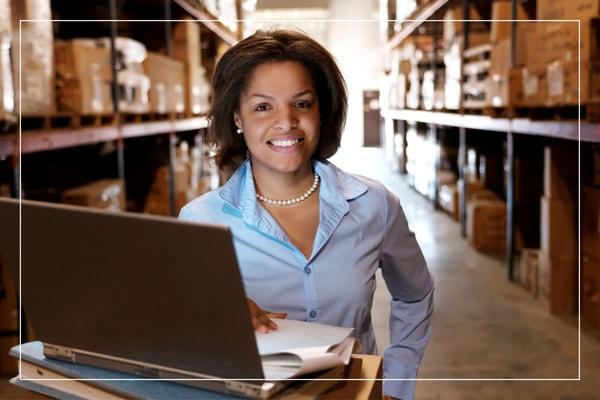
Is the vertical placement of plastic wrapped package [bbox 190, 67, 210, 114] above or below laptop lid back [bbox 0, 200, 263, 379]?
above

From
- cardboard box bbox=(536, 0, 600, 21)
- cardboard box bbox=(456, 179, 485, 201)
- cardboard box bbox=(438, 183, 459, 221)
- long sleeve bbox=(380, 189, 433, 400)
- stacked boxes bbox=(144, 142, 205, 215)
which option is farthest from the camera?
cardboard box bbox=(438, 183, 459, 221)

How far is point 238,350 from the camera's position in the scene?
714 mm

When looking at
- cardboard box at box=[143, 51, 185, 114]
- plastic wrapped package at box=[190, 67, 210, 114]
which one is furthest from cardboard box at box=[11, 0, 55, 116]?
plastic wrapped package at box=[190, 67, 210, 114]

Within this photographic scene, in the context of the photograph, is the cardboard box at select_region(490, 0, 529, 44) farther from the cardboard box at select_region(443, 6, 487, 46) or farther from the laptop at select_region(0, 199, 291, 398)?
the laptop at select_region(0, 199, 291, 398)

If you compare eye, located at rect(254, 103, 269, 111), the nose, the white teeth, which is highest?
eye, located at rect(254, 103, 269, 111)

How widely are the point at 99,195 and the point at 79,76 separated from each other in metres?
0.70

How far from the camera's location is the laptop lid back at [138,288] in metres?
0.67

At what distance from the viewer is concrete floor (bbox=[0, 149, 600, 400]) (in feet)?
9.68

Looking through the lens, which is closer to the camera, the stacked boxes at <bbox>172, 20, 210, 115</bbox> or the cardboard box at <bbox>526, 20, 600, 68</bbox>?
the cardboard box at <bbox>526, 20, 600, 68</bbox>

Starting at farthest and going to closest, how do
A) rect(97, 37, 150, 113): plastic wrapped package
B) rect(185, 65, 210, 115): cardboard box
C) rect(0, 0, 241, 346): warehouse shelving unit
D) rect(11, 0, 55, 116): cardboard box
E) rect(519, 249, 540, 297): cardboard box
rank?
rect(185, 65, 210, 115): cardboard box
rect(97, 37, 150, 113): plastic wrapped package
rect(519, 249, 540, 297): cardboard box
rect(11, 0, 55, 116): cardboard box
rect(0, 0, 241, 346): warehouse shelving unit

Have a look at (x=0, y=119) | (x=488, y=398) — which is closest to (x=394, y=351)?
(x=488, y=398)

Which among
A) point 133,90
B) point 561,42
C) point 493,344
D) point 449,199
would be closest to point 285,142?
point 493,344

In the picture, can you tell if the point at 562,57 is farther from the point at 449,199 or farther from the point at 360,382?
the point at 449,199

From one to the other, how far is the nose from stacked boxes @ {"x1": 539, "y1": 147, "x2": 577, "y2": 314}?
10.4 ft
